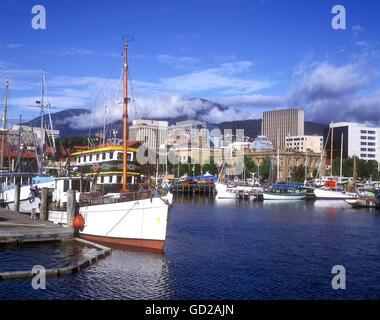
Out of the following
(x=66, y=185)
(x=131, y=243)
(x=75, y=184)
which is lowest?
(x=131, y=243)

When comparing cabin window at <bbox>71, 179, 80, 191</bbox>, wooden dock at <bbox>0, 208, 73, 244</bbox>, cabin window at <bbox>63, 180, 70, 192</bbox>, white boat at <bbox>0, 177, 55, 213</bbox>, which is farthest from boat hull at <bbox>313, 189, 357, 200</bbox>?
wooden dock at <bbox>0, 208, 73, 244</bbox>

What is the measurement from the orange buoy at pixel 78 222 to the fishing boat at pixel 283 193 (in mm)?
85909

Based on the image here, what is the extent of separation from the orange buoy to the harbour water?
4.81m

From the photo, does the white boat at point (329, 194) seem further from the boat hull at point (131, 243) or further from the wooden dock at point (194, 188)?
the boat hull at point (131, 243)

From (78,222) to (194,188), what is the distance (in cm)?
10541

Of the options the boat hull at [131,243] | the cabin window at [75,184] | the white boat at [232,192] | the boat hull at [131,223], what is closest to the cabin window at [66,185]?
the cabin window at [75,184]

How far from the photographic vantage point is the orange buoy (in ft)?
139

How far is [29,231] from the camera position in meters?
39.7

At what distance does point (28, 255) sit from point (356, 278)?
25416mm

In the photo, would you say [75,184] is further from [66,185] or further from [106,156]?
[106,156]

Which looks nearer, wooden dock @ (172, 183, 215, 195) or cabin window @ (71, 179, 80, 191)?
cabin window @ (71, 179, 80, 191)

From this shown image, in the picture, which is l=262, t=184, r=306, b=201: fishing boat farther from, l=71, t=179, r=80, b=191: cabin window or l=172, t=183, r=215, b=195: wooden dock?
l=71, t=179, r=80, b=191: cabin window

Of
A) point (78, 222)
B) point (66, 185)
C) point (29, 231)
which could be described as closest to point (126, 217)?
point (78, 222)

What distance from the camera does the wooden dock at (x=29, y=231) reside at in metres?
38.6
